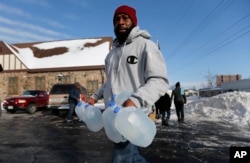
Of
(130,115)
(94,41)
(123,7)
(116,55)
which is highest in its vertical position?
(94,41)

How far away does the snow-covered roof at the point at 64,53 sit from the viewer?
104 feet

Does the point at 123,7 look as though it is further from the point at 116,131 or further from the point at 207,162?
the point at 207,162

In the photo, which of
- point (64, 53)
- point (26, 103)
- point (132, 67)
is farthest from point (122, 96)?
point (64, 53)

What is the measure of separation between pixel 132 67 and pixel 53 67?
3022cm

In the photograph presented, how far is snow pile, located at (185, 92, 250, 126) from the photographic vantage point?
1558 centimetres

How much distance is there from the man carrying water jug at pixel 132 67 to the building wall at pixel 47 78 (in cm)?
2816

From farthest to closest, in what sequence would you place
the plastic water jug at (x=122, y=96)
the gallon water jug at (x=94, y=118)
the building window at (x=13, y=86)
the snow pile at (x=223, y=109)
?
the building window at (x=13, y=86), the snow pile at (x=223, y=109), the gallon water jug at (x=94, y=118), the plastic water jug at (x=122, y=96)

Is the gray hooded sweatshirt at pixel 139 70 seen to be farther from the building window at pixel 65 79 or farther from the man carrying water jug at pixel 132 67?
the building window at pixel 65 79

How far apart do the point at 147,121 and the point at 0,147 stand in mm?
6418

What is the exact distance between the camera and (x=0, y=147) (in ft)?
24.3

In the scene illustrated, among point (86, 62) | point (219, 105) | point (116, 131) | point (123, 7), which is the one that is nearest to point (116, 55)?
point (123, 7)

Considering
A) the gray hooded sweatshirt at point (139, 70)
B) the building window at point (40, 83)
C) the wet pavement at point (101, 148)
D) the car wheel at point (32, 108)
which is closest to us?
the gray hooded sweatshirt at point (139, 70)

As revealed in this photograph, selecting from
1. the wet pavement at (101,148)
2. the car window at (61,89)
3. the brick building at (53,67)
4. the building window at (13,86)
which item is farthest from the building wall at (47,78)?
the wet pavement at (101,148)

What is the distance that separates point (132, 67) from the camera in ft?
8.50
